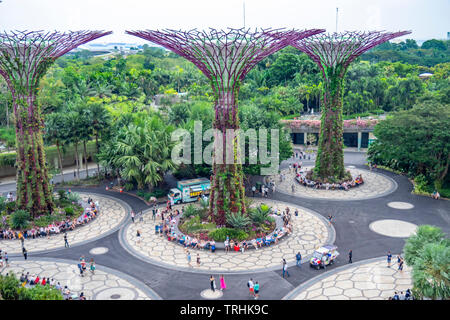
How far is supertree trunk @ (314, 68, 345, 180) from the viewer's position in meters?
39.2

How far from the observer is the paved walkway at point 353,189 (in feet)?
123

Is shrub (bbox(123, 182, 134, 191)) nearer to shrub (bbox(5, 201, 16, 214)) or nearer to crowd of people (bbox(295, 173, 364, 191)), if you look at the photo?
shrub (bbox(5, 201, 16, 214))

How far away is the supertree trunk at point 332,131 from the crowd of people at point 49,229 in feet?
73.8

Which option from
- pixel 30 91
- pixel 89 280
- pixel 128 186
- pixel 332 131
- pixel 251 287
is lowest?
pixel 89 280

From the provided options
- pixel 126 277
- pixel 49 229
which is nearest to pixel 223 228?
pixel 126 277

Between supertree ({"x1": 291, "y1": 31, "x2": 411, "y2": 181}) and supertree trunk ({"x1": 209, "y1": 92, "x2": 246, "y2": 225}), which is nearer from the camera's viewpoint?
supertree trunk ({"x1": 209, "y1": 92, "x2": 246, "y2": 225})

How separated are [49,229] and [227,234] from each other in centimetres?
1350

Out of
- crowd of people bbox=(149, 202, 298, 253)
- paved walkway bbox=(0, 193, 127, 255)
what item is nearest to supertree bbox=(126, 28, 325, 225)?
crowd of people bbox=(149, 202, 298, 253)

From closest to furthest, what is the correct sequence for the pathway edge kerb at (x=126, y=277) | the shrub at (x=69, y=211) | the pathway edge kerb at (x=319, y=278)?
the pathway edge kerb at (x=319, y=278)
the pathway edge kerb at (x=126, y=277)
the shrub at (x=69, y=211)

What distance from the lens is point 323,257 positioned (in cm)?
2405

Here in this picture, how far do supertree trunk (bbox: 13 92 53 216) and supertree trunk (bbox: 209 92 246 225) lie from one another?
13798 mm

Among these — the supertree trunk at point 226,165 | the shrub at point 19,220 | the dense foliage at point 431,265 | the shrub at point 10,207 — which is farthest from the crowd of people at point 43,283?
the dense foliage at point 431,265

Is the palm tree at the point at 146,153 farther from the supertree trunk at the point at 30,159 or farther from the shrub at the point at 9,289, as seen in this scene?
the shrub at the point at 9,289

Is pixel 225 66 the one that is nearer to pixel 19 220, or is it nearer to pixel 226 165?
pixel 226 165
